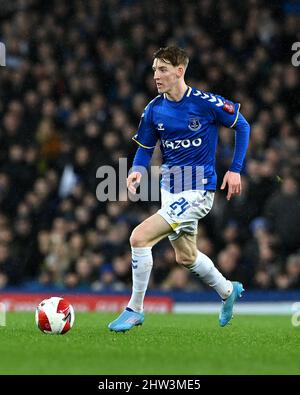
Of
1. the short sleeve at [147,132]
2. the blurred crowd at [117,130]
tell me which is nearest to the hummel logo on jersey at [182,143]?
the short sleeve at [147,132]

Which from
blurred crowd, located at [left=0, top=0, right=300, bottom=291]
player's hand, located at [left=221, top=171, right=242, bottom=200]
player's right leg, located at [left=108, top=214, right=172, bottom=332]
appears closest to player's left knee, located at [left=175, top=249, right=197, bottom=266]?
player's right leg, located at [left=108, top=214, right=172, bottom=332]

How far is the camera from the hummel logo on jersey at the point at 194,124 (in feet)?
25.3

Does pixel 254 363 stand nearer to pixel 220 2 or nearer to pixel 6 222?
pixel 6 222

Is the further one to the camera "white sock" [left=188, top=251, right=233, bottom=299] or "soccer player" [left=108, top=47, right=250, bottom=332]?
"white sock" [left=188, top=251, right=233, bottom=299]

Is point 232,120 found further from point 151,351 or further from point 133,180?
point 151,351

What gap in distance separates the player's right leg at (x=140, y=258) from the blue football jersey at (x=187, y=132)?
39 cm

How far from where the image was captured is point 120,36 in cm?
1622

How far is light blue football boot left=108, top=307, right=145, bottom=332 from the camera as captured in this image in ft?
24.6

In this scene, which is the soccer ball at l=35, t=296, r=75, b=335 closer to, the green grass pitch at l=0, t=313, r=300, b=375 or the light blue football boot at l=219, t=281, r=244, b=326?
the green grass pitch at l=0, t=313, r=300, b=375

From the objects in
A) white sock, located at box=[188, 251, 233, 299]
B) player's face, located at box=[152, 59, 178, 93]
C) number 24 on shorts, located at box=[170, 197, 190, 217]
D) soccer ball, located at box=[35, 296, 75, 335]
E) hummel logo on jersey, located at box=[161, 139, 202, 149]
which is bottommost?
soccer ball, located at box=[35, 296, 75, 335]

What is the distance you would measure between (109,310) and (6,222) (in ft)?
8.29

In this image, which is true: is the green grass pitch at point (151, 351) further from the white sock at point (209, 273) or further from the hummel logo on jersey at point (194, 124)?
the hummel logo on jersey at point (194, 124)

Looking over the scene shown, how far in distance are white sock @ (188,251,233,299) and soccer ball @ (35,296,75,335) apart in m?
1.18
